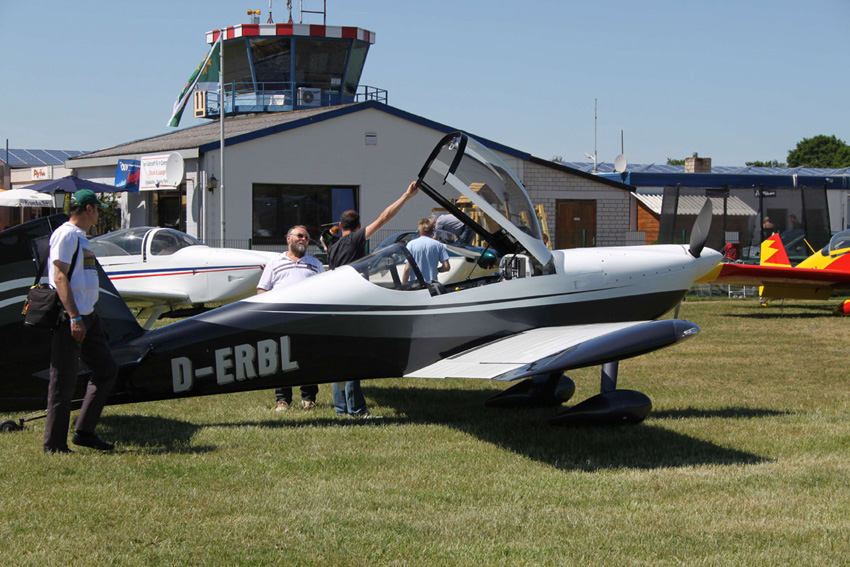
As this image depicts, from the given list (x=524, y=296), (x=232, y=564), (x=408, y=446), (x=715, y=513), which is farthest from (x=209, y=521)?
(x=524, y=296)

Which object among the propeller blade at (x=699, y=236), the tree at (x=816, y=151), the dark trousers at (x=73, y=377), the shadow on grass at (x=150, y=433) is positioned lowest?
the shadow on grass at (x=150, y=433)

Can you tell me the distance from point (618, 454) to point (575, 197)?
68.4 ft

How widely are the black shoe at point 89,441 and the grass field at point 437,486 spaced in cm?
8

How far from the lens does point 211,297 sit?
525 inches

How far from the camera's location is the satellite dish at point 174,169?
21.7 m

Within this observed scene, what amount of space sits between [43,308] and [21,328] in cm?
51

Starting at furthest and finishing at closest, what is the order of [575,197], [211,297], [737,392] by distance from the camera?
[575,197] < [211,297] < [737,392]

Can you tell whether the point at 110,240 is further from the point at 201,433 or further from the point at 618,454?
the point at 618,454

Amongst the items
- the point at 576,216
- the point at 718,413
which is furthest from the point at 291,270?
the point at 576,216

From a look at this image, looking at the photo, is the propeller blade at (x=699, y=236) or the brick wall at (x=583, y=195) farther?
the brick wall at (x=583, y=195)

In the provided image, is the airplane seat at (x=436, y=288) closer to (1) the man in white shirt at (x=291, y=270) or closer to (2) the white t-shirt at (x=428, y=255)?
(2) the white t-shirt at (x=428, y=255)

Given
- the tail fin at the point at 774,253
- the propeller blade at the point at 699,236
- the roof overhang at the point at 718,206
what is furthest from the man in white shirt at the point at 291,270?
the roof overhang at the point at 718,206

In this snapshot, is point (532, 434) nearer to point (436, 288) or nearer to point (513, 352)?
point (513, 352)

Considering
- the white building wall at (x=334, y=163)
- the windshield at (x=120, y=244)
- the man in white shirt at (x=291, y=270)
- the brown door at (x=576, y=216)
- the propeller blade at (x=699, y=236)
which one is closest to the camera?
the man in white shirt at (x=291, y=270)
